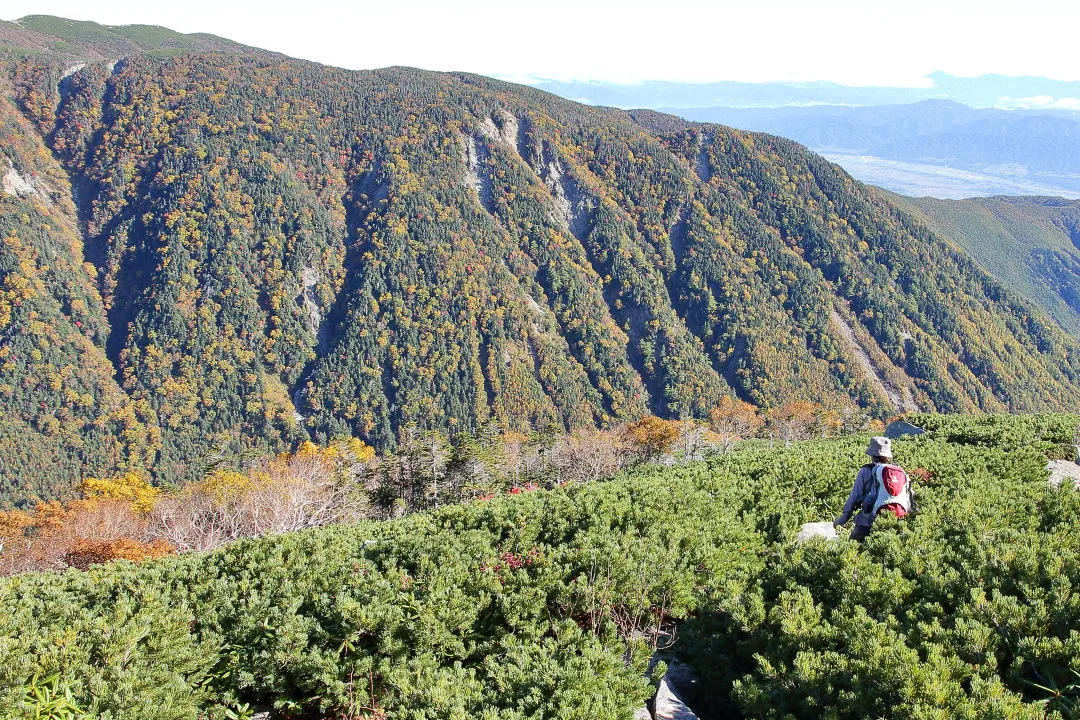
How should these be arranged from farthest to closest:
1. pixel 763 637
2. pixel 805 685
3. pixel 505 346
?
pixel 505 346 → pixel 763 637 → pixel 805 685

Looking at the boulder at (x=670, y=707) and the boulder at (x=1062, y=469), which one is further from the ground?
the boulder at (x=670, y=707)

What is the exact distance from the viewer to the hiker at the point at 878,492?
11305 millimetres

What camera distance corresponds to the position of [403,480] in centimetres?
6606

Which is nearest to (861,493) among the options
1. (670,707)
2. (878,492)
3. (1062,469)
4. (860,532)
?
(878,492)

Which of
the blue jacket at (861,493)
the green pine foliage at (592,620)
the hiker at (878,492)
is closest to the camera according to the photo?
the green pine foliage at (592,620)

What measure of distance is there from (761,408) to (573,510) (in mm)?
181257

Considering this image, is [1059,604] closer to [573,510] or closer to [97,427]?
[573,510]

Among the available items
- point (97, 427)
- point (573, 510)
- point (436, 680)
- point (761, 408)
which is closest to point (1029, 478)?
point (573, 510)

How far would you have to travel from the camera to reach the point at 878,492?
11500 mm

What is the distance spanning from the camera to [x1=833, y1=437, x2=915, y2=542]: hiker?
11.3 meters

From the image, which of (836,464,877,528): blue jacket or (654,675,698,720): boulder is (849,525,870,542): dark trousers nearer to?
(836,464,877,528): blue jacket

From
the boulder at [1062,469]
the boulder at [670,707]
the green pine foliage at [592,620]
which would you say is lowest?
the boulder at [1062,469]

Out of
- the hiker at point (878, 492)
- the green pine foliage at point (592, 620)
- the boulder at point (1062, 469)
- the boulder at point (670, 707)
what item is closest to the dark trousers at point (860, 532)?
the hiker at point (878, 492)

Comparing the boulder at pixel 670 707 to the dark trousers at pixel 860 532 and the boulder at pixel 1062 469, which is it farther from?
the boulder at pixel 1062 469
